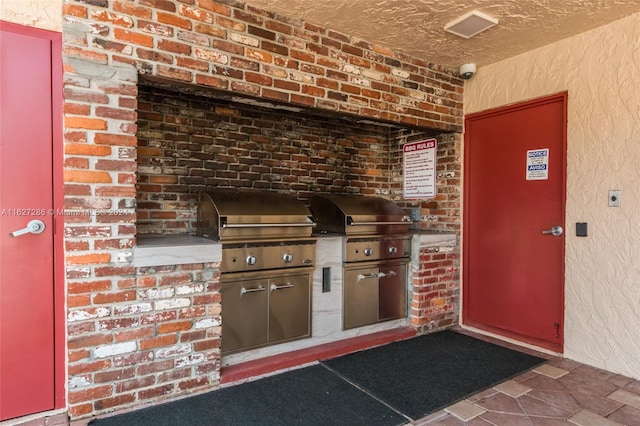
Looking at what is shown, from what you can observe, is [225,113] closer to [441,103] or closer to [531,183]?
[441,103]

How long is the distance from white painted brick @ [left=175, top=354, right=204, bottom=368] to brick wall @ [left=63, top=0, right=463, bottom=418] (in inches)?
1.1

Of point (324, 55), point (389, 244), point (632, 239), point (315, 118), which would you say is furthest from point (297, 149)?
point (632, 239)

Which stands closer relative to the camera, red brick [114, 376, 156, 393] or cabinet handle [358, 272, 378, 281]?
red brick [114, 376, 156, 393]

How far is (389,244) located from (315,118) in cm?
144

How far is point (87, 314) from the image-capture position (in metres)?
2.08

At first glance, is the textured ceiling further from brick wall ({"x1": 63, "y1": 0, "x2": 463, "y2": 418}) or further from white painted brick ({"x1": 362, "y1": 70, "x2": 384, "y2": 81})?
brick wall ({"x1": 63, "y1": 0, "x2": 463, "y2": 418})

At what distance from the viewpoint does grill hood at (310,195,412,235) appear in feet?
10.7

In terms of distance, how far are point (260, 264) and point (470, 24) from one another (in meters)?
2.32

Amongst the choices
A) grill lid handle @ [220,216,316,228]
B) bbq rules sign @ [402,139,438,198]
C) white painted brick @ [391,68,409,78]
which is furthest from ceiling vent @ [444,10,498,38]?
grill lid handle @ [220,216,316,228]

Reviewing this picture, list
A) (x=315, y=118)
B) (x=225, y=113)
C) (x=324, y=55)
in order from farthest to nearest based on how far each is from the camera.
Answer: (x=315, y=118) → (x=225, y=113) → (x=324, y=55)

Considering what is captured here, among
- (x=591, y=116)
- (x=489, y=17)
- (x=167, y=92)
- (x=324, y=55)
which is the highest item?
(x=489, y=17)

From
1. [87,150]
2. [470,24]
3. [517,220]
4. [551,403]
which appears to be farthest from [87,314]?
[517,220]

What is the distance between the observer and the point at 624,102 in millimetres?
2699

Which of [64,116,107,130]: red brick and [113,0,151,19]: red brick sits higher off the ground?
[113,0,151,19]: red brick
